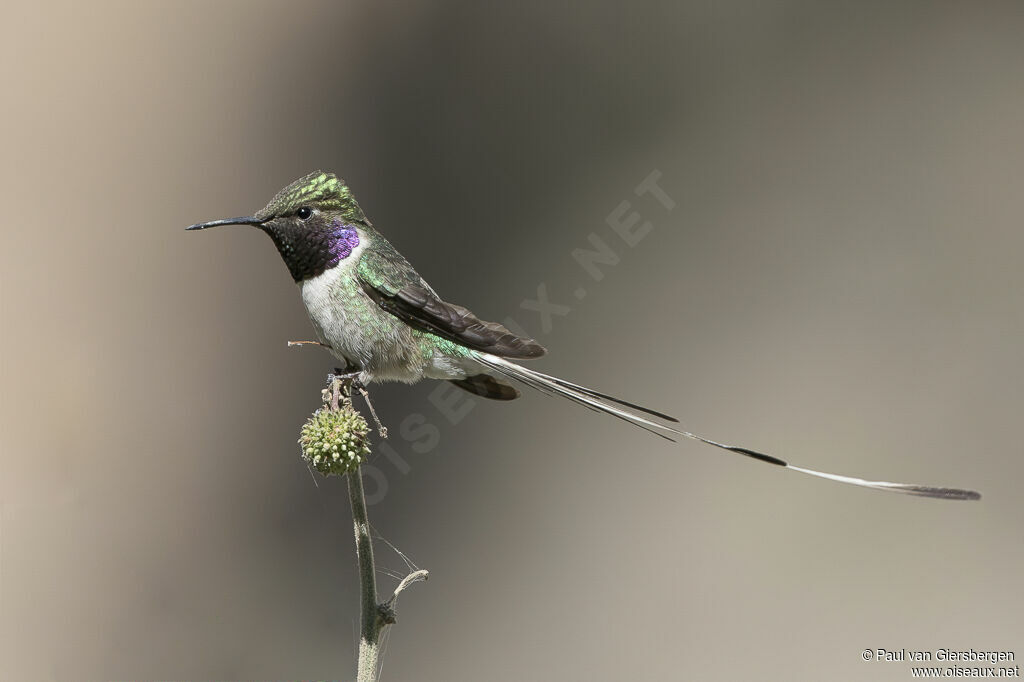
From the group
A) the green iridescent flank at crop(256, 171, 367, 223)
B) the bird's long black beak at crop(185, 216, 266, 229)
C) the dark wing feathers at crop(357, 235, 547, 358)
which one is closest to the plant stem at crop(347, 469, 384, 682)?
the dark wing feathers at crop(357, 235, 547, 358)

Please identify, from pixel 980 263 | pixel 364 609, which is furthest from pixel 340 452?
pixel 980 263

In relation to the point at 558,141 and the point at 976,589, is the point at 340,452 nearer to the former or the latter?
the point at 558,141

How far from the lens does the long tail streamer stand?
1.88 meters

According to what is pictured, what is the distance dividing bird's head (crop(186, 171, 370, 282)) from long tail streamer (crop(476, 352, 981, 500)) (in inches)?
22.0

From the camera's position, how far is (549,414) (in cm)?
682

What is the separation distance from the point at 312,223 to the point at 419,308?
1.30 feet

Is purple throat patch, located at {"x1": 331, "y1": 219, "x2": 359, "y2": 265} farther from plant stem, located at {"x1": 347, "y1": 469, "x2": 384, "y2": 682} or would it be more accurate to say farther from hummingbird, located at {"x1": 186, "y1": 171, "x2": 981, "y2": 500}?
plant stem, located at {"x1": 347, "y1": 469, "x2": 384, "y2": 682}

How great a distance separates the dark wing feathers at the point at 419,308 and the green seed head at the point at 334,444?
0.49 metres

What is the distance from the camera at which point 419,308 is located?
2.68 m

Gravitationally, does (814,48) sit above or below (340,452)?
above

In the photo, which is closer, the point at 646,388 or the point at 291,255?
the point at 291,255

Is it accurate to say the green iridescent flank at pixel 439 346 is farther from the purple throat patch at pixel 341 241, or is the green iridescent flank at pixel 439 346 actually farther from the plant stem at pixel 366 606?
the plant stem at pixel 366 606

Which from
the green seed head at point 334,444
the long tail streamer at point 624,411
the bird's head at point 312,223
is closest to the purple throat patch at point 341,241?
the bird's head at point 312,223

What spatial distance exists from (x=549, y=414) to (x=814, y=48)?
351 cm
